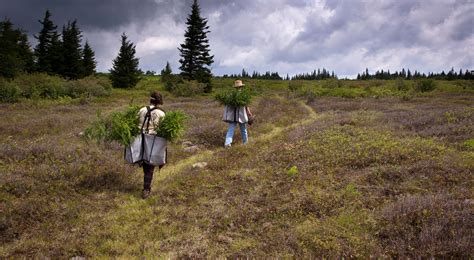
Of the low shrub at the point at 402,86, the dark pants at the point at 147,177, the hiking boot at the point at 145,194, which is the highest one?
the low shrub at the point at 402,86

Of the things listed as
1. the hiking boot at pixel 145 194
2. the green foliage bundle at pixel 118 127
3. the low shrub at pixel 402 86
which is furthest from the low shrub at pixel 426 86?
the hiking boot at pixel 145 194

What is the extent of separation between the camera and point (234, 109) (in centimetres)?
1514

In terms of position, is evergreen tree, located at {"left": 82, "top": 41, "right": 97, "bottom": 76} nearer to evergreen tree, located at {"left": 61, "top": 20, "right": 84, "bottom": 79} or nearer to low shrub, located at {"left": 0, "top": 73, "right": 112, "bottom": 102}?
evergreen tree, located at {"left": 61, "top": 20, "right": 84, "bottom": 79}

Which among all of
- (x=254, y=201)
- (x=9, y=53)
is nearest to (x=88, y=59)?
(x=9, y=53)

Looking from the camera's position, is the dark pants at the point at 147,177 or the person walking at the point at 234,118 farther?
the person walking at the point at 234,118

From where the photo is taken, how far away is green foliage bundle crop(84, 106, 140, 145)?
9.30m

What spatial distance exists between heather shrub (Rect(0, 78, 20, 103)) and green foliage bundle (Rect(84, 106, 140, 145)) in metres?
29.1

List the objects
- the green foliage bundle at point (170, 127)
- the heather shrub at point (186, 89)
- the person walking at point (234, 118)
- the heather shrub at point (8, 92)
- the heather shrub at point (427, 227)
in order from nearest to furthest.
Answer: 1. the heather shrub at point (427, 227)
2. the green foliage bundle at point (170, 127)
3. the person walking at point (234, 118)
4. the heather shrub at point (8, 92)
5. the heather shrub at point (186, 89)

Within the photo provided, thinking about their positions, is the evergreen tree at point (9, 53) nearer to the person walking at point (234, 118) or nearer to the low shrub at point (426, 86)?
the person walking at point (234, 118)

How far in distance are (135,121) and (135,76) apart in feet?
175

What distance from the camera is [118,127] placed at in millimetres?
9383

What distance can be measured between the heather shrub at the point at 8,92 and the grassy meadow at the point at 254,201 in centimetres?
2644

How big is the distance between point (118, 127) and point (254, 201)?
4.13 metres

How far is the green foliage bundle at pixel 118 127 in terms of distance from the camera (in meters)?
9.30
